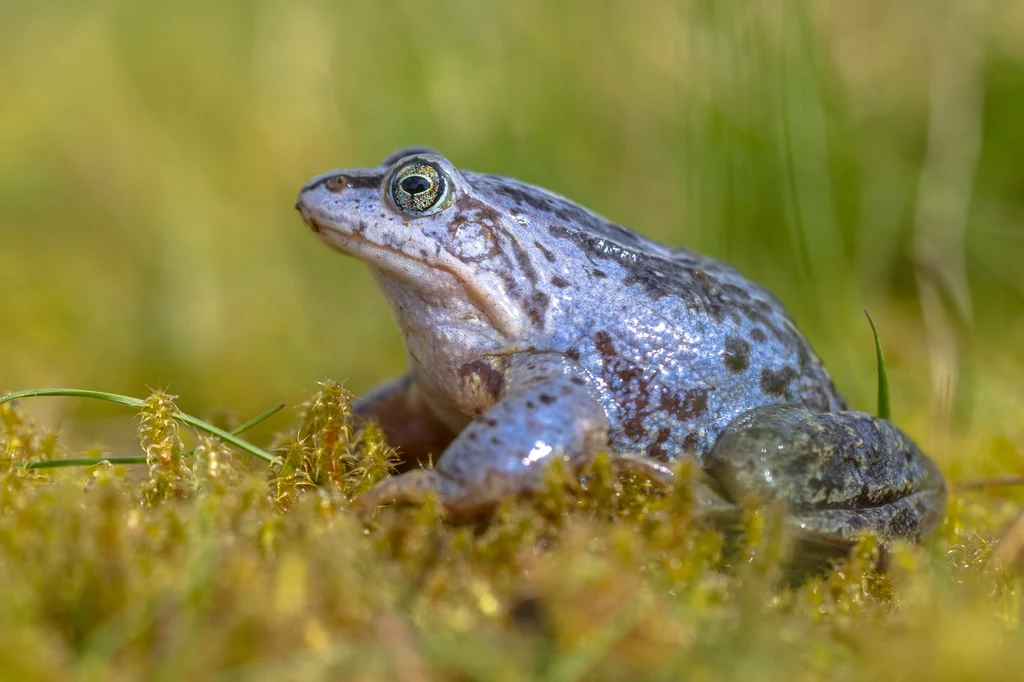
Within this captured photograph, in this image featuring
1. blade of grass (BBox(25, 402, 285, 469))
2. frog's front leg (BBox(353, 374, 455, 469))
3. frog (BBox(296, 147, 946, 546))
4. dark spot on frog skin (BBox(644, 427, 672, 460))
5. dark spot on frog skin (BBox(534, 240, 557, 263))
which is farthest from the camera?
frog's front leg (BBox(353, 374, 455, 469))

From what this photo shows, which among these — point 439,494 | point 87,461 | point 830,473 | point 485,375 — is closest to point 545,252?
point 485,375

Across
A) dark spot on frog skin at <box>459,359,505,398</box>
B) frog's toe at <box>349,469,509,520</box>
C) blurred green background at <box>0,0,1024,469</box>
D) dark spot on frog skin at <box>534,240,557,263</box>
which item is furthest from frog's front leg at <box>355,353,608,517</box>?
blurred green background at <box>0,0,1024,469</box>

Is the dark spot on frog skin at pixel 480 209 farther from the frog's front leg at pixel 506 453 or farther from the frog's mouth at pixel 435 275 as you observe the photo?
the frog's front leg at pixel 506 453

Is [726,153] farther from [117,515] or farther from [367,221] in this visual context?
[117,515]

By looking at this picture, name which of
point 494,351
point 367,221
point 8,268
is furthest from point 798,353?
point 8,268

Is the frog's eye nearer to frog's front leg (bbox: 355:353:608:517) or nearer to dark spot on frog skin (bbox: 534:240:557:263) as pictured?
dark spot on frog skin (bbox: 534:240:557:263)

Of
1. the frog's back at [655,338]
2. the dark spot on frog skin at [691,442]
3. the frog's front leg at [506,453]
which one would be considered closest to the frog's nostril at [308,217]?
the frog's back at [655,338]

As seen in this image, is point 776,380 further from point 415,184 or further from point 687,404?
point 415,184
